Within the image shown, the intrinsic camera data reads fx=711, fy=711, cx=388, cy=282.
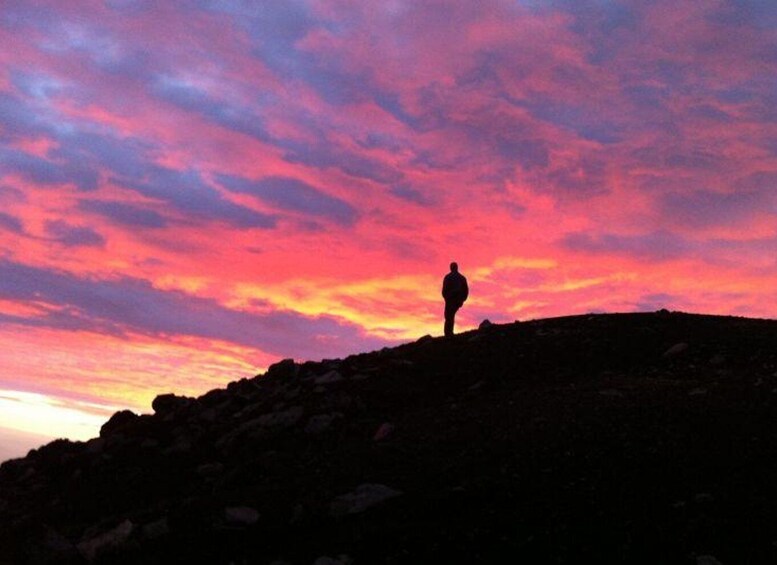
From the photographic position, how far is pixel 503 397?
625 inches

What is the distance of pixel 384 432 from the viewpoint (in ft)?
47.1

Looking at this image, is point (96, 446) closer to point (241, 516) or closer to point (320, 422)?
point (320, 422)

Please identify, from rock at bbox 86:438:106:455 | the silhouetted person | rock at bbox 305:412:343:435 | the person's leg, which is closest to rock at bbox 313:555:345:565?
rock at bbox 305:412:343:435

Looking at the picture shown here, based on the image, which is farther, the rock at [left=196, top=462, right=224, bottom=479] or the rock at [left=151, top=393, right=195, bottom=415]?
the rock at [left=151, top=393, right=195, bottom=415]

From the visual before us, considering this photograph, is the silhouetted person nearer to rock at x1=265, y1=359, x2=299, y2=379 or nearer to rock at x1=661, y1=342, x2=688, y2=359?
rock at x1=265, y1=359, x2=299, y2=379

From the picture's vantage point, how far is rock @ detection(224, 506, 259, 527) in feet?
34.6

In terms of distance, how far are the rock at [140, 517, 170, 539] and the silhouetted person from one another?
47.3ft

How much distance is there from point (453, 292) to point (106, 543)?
1526 centimetres

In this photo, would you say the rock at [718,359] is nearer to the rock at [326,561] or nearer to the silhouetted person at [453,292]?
the silhouetted person at [453,292]

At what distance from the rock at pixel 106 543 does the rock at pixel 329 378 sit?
8114 millimetres

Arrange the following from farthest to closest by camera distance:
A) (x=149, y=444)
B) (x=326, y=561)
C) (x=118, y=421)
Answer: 1. (x=118, y=421)
2. (x=149, y=444)
3. (x=326, y=561)

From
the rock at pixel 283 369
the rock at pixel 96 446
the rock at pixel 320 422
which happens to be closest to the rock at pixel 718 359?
the rock at pixel 320 422

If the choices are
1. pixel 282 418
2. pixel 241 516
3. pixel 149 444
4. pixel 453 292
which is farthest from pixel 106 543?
pixel 453 292

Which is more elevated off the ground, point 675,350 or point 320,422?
point 675,350
